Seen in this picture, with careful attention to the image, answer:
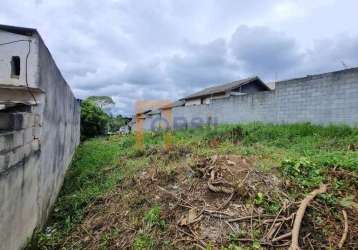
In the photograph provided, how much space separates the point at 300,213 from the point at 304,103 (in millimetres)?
6860

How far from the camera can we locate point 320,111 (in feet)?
28.5

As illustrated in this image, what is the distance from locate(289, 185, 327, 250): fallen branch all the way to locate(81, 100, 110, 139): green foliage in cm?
1515

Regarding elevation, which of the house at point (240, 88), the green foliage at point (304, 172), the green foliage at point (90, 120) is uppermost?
the house at point (240, 88)

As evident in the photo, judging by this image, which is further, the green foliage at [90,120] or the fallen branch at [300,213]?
the green foliage at [90,120]

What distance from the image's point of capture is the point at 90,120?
57.0ft

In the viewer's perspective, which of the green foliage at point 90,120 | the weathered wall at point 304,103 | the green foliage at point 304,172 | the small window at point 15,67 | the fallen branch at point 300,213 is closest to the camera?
the fallen branch at point 300,213

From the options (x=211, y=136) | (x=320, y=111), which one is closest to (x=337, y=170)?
(x=320, y=111)

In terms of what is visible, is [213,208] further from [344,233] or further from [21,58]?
[21,58]

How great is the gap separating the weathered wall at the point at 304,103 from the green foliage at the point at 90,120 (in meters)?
8.08

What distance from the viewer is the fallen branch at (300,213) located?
9.35 feet

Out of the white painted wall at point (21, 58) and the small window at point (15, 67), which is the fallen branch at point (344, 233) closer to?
the white painted wall at point (21, 58)

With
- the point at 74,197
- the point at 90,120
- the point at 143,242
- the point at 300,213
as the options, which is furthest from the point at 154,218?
the point at 90,120

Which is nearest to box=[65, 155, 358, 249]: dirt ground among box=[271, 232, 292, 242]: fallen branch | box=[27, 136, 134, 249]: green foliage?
box=[271, 232, 292, 242]: fallen branch

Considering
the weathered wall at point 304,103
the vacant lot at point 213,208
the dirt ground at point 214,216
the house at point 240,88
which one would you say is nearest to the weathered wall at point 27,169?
the vacant lot at point 213,208
